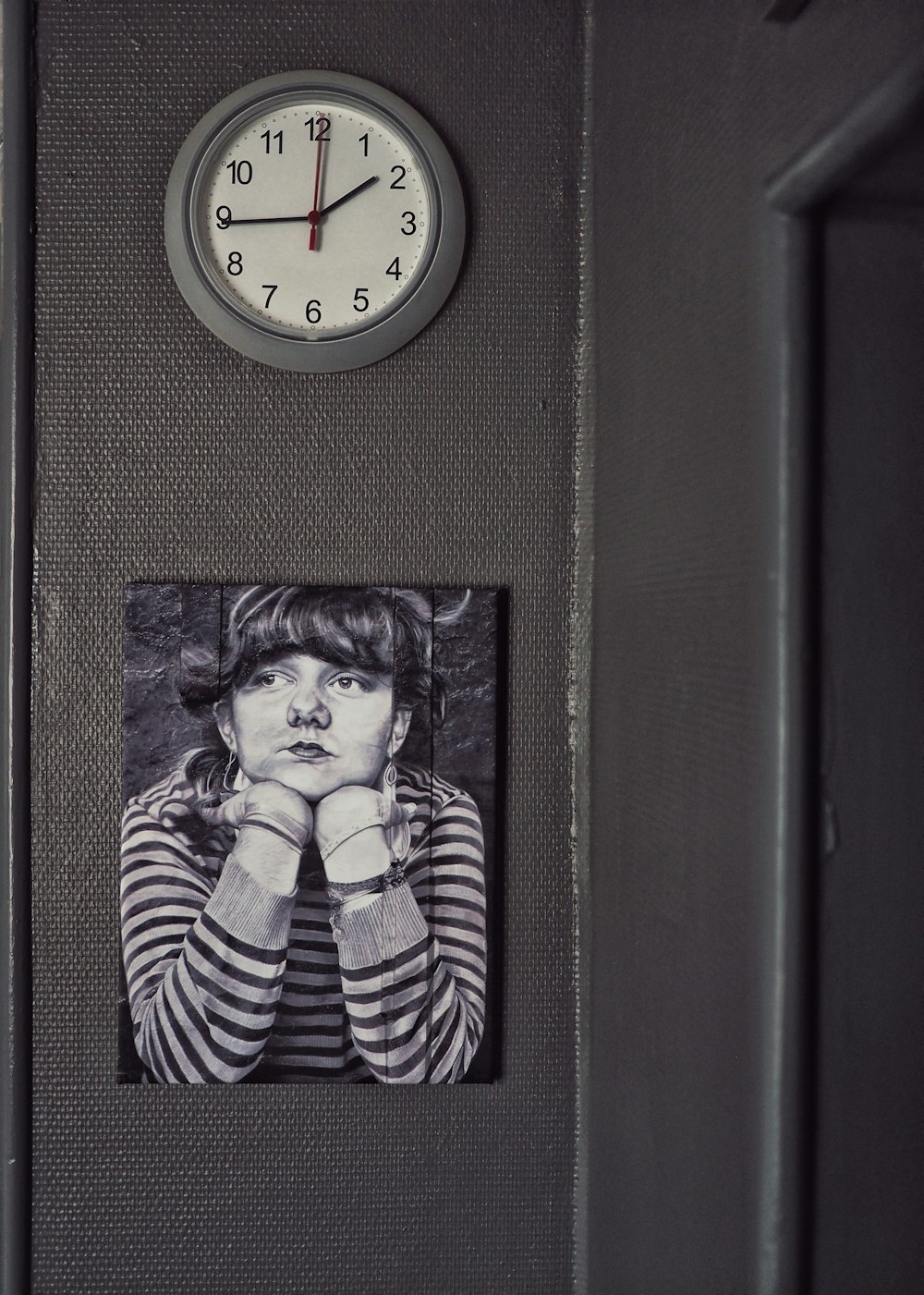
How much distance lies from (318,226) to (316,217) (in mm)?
11

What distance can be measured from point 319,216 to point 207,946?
0.89 m

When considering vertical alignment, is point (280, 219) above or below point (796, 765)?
above

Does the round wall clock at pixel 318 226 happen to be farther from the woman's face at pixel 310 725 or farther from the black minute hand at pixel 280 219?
the woman's face at pixel 310 725

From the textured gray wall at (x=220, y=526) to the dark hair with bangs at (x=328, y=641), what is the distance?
0.12ft

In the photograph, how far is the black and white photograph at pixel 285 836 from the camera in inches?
51.6

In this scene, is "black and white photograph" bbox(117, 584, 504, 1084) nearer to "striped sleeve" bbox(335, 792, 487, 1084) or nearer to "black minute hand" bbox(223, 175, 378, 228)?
"striped sleeve" bbox(335, 792, 487, 1084)

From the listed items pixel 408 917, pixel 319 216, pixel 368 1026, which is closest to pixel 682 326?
pixel 319 216

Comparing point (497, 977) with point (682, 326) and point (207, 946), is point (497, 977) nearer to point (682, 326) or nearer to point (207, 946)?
point (207, 946)

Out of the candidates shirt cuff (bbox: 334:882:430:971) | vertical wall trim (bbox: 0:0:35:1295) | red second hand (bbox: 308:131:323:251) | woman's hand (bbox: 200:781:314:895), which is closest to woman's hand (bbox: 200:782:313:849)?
woman's hand (bbox: 200:781:314:895)

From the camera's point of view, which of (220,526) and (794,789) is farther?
(220,526)

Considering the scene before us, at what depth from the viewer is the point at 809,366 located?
792mm

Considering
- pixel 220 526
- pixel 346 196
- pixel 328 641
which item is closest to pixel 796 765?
pixel 328 641

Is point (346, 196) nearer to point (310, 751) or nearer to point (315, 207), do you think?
point (315, 207)

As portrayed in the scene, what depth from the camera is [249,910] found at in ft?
4.30
